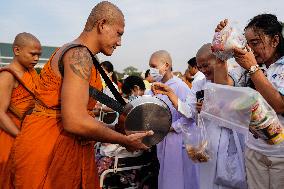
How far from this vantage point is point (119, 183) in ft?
15.4

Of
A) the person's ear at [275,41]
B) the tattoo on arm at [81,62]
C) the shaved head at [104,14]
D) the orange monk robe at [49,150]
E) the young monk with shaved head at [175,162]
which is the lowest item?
the young monk with shaved head at [175,162]

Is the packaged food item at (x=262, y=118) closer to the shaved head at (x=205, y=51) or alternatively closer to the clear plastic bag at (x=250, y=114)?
the clear plastic bag at (x=250, y=114)

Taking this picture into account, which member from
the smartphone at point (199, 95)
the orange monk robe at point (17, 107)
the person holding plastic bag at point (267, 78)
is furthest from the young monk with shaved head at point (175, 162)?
the orange monk robe at point (17, 107)

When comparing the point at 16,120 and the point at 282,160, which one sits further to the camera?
the point at 16,120

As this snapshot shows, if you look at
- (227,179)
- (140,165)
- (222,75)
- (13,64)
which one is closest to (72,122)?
(222,75)

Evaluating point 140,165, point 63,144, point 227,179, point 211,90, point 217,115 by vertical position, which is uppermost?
point 211,90

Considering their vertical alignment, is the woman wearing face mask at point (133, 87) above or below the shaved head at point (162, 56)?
below

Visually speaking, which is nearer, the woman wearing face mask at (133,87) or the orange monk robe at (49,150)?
the orange monk robe at (49,150)

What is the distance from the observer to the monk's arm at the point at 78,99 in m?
2.01

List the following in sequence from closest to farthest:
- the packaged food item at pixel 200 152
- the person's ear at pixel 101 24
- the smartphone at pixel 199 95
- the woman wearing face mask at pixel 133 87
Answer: the person's ear at pixel 101 24, the packaged food item at pixel 200 152, the smartphone at pixel 199 95, the woman wearing face mask at pixel 133 87

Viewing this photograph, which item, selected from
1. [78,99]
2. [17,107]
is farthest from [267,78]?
[17,107]

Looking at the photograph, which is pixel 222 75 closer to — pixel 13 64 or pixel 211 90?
pixel 211 90

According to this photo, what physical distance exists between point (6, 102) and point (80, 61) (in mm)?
1749

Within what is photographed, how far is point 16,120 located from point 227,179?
231cm
